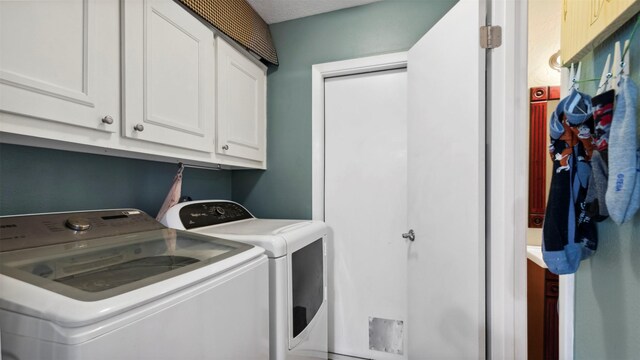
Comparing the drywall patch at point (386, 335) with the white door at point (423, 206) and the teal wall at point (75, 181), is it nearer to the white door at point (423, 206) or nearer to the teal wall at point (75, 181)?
the white door at point (423, 206)

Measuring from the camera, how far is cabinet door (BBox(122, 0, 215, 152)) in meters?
1.03

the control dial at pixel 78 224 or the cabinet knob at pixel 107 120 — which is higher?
the cabinet knob at pixel 107 120

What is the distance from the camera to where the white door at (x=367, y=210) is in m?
1.80

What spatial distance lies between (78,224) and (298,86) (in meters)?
1.49

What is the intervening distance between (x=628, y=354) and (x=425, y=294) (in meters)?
0.85

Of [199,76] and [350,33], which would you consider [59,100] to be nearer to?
[199,76]

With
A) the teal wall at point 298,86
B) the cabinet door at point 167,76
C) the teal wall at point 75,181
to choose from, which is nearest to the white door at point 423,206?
the teal wall at point 298,86

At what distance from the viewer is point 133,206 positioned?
4.49ft

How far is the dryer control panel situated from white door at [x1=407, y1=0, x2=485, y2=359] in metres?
1.09

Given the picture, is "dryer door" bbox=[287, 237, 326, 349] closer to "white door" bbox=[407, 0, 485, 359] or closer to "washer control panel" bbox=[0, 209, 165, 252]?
"white door" bbox=[407, 0, 485, 359]

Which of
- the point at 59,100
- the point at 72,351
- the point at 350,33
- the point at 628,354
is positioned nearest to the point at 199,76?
the point at 59,100

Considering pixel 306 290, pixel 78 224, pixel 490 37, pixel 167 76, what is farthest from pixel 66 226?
pixel 490 37

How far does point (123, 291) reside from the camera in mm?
564

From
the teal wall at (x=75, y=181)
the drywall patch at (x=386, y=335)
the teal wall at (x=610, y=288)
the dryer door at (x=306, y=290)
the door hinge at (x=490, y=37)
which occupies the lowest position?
the drywall patch at (x=386, y=335)
